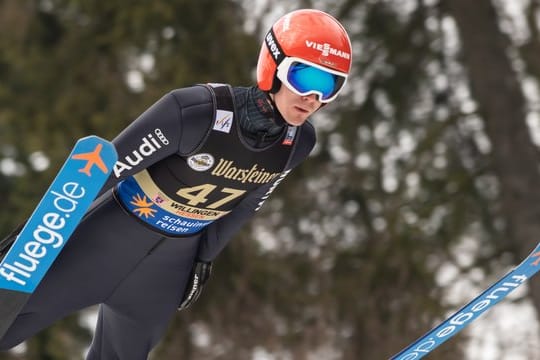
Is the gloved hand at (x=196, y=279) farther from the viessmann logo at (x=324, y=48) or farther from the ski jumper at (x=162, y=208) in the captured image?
the viessmann logo at (x=324, y=48)

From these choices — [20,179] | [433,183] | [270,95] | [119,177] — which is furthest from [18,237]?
[433,183]

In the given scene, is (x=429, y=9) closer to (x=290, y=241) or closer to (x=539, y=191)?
(x=539, y=191)

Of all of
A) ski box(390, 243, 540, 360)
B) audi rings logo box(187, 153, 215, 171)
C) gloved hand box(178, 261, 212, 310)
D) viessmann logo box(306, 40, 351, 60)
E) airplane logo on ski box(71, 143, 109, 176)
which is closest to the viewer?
airplane logo on ski box(71, 143, 109, 176)

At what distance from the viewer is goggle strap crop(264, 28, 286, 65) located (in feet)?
8.60

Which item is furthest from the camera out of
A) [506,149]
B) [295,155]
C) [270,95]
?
[506,149]

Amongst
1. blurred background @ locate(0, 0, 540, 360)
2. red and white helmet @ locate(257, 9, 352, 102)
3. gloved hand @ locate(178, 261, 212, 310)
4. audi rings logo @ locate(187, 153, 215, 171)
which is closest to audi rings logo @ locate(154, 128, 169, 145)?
audi rings logo @ locate(187, 153, 215, 171)

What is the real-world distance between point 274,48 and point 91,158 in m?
0.62

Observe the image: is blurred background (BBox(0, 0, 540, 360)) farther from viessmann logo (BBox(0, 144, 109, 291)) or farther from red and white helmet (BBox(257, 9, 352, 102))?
viessmann logo (BBox(0, 144, 109, 291))

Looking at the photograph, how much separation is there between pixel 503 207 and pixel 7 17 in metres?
3.44

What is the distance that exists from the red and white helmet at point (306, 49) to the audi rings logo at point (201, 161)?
261 mm

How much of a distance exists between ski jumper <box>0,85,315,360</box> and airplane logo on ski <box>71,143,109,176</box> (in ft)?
0.53

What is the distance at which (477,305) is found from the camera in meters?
3.25

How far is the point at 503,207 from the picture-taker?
19.4 feet

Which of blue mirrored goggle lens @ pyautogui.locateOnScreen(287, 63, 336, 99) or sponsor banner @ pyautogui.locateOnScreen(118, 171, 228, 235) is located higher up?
blue mirrored goggle lens @ pyautogui.locateOnScreen(287, 63, 336, 99)
